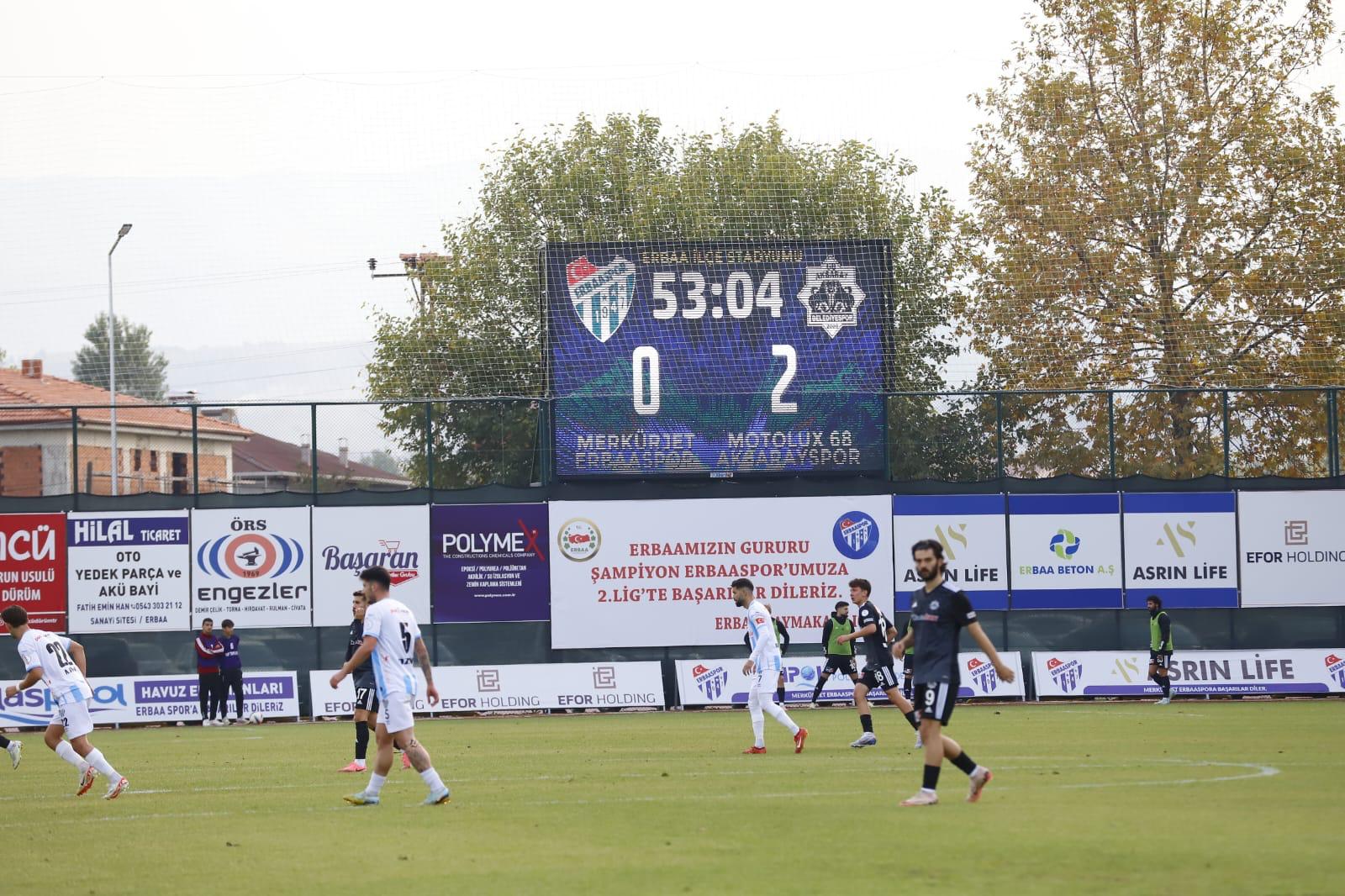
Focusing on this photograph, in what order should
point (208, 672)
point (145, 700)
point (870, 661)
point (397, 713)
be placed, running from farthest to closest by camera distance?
point (145, 700) → point (208, 672) → point (870, 661) → point (397, 713)

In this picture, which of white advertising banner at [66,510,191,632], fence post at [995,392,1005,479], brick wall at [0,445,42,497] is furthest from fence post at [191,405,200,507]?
fence post at [995,392,1005,479]

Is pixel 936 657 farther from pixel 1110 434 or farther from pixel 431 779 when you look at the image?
pixel 1110 434

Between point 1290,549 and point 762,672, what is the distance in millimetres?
17425

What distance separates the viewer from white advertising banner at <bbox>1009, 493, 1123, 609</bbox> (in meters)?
32.2

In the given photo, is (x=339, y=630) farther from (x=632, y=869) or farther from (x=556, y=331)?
(x=632, y=869)

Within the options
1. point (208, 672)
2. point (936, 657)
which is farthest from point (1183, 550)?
point (936, 657)

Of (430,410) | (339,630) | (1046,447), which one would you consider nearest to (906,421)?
(1046,447)

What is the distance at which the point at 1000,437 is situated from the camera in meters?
33.2

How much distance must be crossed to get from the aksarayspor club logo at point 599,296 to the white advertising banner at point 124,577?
9397 millimetres

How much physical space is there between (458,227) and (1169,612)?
932 inches

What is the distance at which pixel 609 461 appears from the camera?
31.3 meters

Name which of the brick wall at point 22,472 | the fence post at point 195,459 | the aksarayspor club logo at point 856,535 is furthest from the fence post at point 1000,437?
the brick wall at point 22,472

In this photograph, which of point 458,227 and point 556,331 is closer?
point 556,331

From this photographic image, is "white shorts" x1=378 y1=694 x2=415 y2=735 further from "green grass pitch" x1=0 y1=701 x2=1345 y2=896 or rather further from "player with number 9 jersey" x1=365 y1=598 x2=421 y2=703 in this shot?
"green grass pitch" x1=0 y1=701 x2=1345 y2=896
